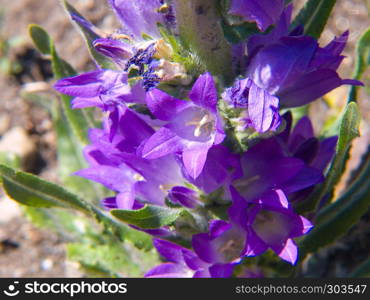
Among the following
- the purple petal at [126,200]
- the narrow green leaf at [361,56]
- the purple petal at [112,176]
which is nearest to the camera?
the purple petal at [126,200]

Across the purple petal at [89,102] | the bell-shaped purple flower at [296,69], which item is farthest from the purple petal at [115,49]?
the bell-shaped purple flower at [296,69]

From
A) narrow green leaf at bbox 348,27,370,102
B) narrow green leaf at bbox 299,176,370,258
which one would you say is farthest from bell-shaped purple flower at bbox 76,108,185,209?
narrow green leaf at bbox 348,27,370,102

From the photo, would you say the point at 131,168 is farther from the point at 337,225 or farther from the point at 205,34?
the point at 337,225

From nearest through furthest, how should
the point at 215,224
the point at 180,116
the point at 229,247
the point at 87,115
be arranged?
1. the point at 180,116
2. the point at 215,224
3. the point at 229,247
4. the point at 87,115

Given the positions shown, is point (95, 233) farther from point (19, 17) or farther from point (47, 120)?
point (19, 17)

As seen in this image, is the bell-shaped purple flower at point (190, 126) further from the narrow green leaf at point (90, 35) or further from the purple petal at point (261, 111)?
the narrow green leaf at point (90, 35)

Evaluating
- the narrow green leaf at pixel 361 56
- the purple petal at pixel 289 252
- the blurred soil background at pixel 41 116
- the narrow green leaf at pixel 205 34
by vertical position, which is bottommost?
the blurred soil background at pixel 41 116

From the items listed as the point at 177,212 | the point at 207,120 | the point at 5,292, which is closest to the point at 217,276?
the point at 177,212
